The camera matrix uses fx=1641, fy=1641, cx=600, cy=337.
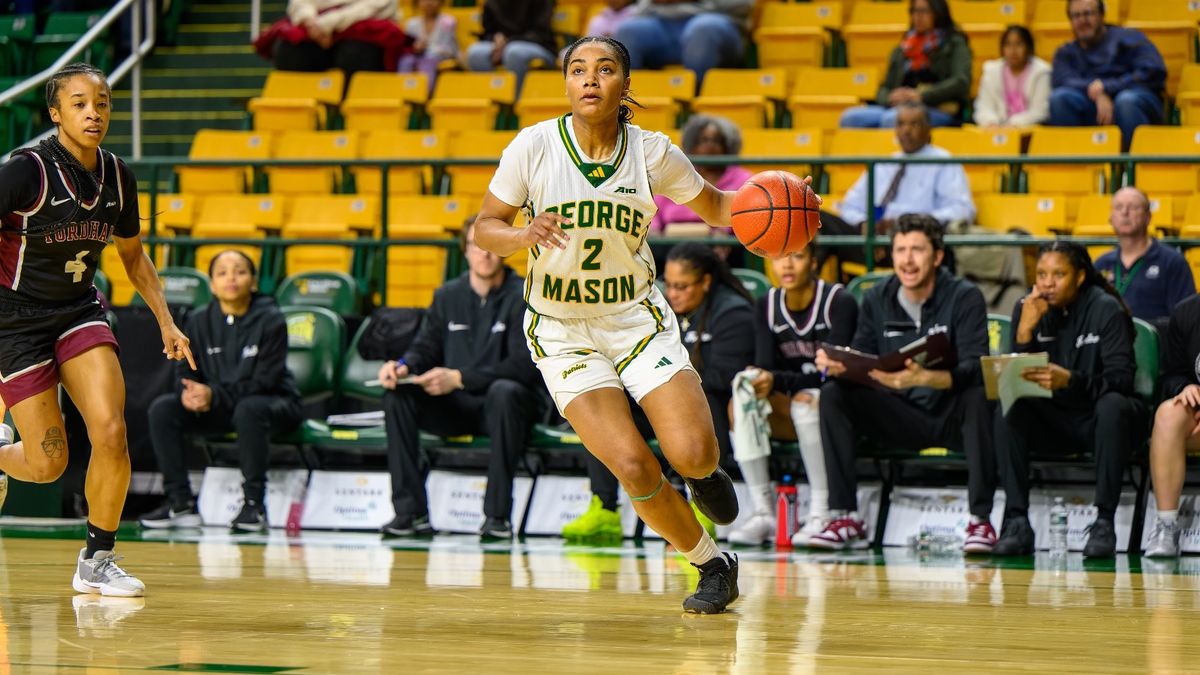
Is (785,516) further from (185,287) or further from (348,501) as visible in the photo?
(185,287)

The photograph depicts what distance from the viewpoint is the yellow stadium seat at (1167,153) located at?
10219 mm

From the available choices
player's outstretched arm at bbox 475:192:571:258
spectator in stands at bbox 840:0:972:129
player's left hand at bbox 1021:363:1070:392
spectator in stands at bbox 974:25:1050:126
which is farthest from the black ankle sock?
spectator in stands at bbox 974:25:1050:126

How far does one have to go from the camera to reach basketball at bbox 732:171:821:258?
5.29 m

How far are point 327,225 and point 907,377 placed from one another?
17.3ft

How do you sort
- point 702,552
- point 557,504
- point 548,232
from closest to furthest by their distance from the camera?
point 548,232, point 702,552, point 557,504

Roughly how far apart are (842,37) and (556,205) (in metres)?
8.25

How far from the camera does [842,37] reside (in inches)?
512

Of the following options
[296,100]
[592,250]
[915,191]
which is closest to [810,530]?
[915,191]

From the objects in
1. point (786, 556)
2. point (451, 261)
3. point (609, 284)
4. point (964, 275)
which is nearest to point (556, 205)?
point (609, 284)

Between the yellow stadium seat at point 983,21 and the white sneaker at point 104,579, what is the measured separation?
7741 millimetres

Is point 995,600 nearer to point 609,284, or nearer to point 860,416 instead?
point 609,284

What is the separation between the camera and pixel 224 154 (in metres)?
12.9

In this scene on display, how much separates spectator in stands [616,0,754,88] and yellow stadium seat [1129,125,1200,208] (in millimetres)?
3485

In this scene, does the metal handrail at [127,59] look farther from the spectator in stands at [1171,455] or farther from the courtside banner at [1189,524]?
the courtside banner at [1189,524]
